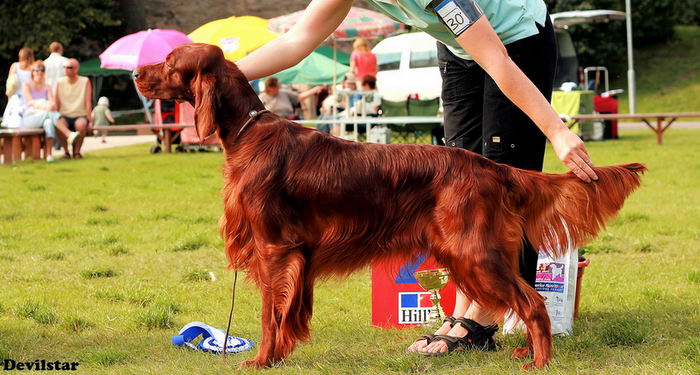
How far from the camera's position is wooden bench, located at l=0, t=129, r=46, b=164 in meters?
13.4

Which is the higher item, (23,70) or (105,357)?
(23,70)

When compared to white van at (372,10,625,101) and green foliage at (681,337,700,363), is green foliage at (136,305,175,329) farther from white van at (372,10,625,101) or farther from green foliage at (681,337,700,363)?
white van at (372,10,625,101)

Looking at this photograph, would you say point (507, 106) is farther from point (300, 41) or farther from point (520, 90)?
point (300, 41)

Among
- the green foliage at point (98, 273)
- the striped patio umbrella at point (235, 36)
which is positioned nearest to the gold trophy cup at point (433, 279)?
the green foliage at point (98, 273)

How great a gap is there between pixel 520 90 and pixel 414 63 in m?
15.8

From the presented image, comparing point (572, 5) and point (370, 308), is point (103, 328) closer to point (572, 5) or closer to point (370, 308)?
point (370, 308)

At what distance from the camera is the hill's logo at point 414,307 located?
4129 mm

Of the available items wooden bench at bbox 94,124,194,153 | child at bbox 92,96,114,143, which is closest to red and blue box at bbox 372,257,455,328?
wooden bench at bbox 94,124,194,153

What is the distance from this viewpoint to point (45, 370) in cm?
341

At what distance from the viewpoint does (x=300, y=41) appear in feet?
11.9

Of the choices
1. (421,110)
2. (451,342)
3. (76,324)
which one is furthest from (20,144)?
(451,342)

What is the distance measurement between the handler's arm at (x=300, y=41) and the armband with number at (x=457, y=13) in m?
0.50

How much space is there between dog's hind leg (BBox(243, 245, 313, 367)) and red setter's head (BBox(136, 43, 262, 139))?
53cm

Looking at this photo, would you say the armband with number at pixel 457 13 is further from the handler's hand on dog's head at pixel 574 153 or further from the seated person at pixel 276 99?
the seated person at pixel 276 99
